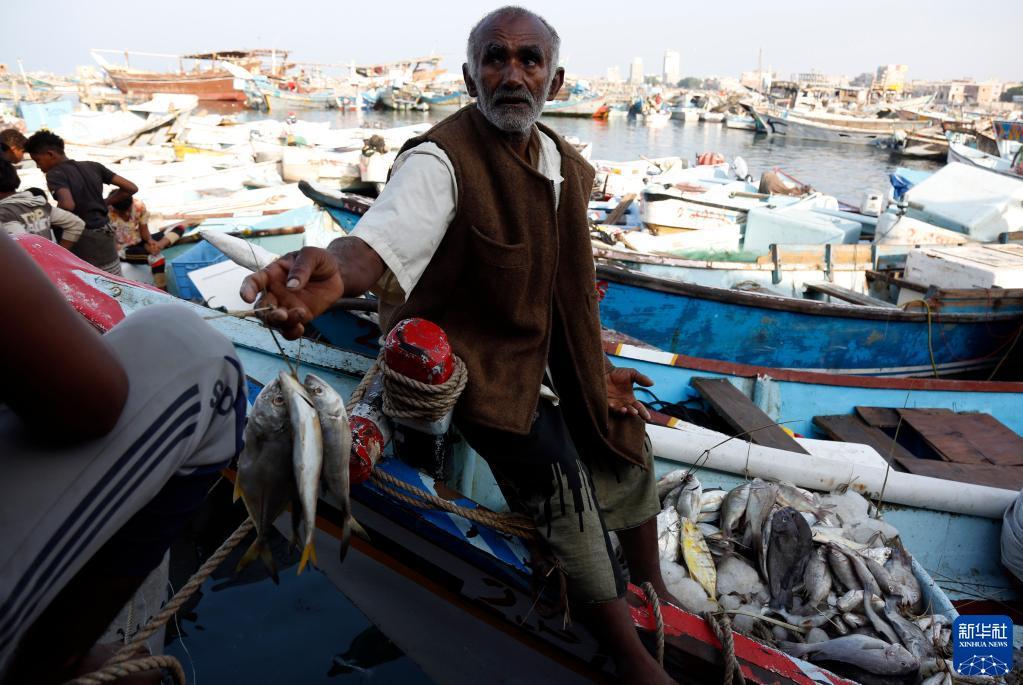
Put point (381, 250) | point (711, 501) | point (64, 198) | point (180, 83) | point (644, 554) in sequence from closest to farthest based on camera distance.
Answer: point (381, 250) → point (644, 554) → point (711, 501) → point (64, 198) → point (180, 83)

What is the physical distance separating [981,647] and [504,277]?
7.33ft

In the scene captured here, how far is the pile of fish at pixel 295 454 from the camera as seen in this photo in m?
1.37

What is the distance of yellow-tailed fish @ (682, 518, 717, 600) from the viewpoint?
2.60 metres

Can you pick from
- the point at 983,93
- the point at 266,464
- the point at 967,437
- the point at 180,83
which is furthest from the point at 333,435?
the point at 983,93

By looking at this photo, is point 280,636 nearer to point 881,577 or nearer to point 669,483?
point 669,483

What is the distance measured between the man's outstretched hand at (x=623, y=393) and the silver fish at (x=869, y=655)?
3.34ft

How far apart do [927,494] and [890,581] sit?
913 mm

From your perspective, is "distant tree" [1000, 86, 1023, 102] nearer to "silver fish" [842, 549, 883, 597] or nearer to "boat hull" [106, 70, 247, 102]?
"boat hull" [106, 70, 247, 102]

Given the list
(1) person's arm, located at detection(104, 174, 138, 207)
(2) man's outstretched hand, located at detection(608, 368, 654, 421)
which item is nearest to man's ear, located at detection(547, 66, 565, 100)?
(2) man's outstretched hand, located at detection(608, 368, 654, 421)

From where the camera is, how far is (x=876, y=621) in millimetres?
2469

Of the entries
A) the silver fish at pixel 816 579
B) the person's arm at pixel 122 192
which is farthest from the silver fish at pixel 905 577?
the person's arm at pixel 122 192

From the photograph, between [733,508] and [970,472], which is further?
[970,472]

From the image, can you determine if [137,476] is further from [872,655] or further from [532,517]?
[872,655]

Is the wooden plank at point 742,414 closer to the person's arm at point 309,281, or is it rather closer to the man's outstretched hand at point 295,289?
the person's arm at point 309,281
